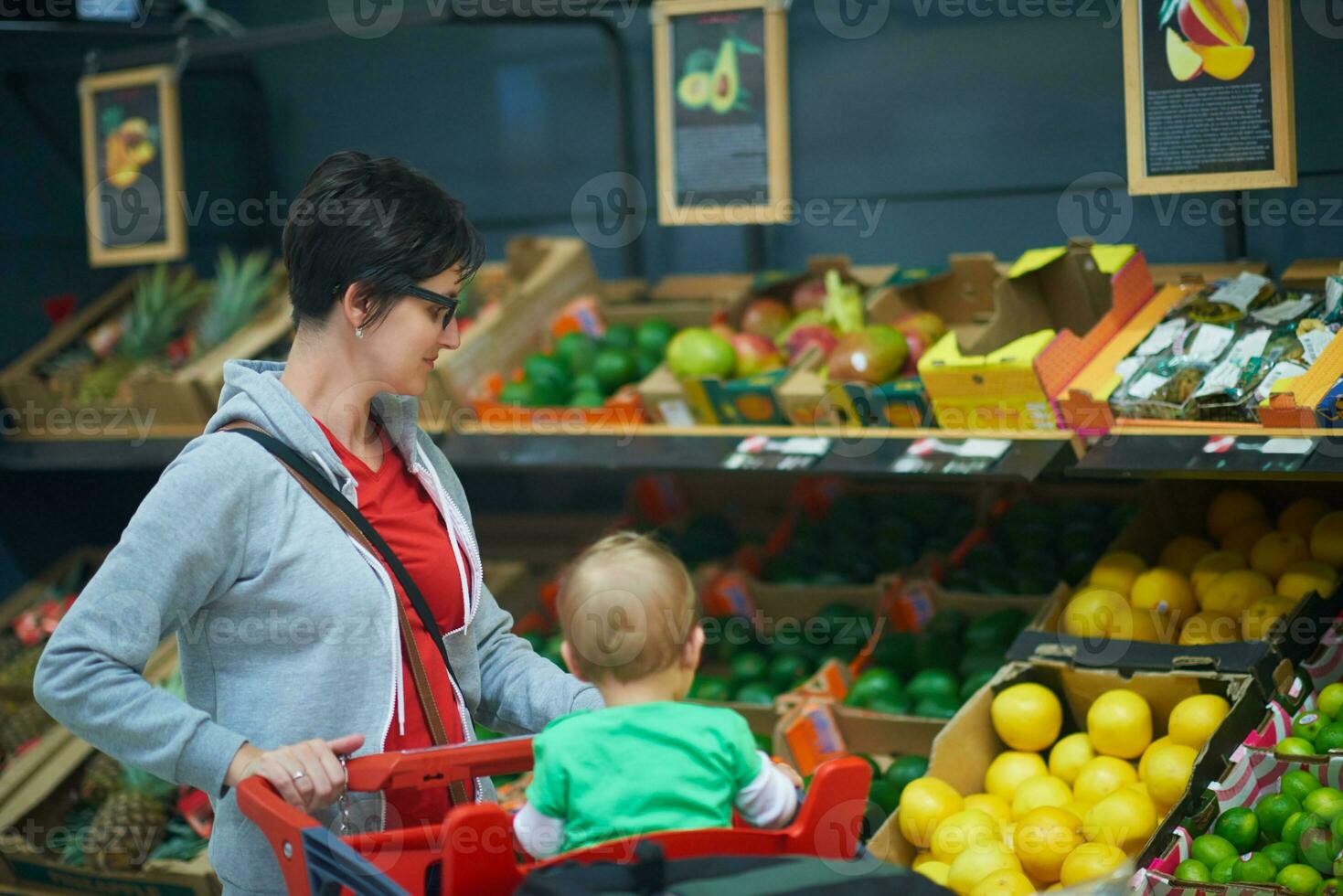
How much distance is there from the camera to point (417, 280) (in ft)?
5.82

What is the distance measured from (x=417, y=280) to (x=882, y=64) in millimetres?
2557

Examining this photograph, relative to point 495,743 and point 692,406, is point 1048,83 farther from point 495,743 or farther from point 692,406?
point 495,743

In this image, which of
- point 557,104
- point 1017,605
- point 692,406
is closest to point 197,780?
point 692,406

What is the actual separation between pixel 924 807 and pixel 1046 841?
0.26 metres

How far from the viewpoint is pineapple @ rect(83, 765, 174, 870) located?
Result: 3.62m

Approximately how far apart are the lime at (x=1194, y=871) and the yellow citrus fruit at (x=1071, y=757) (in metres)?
0.45

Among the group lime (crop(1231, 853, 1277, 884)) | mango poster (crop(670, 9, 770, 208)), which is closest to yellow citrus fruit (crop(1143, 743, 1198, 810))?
lime (crop(1231, 853, 1277, 884))

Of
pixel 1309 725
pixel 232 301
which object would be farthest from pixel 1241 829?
pixel 232 301

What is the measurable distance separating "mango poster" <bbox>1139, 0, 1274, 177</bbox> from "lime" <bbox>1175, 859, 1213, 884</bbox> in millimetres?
1418

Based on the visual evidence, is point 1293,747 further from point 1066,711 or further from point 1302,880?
point 1066,711

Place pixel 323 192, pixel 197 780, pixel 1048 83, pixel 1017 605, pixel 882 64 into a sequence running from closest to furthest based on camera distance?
pixel 197 780 → pixel 323 192 → pixel 1017 605 → pixel 1048 83 → pixel 882 64

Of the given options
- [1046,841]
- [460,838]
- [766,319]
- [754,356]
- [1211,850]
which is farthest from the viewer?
[766,319]

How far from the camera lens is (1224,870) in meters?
2.12

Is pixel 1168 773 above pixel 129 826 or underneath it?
above
